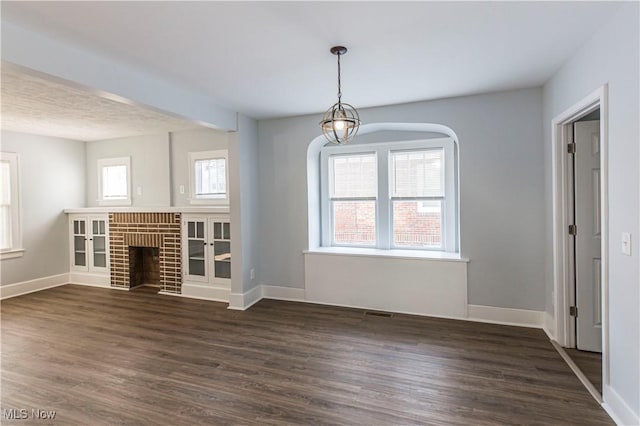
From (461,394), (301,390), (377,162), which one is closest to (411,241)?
(377,162)

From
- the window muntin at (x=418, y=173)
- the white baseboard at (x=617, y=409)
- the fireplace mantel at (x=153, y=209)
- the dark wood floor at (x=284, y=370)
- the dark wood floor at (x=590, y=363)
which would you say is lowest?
the dark wood floor at (x=284, y=370)

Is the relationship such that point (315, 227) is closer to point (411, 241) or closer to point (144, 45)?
point (411, 241)

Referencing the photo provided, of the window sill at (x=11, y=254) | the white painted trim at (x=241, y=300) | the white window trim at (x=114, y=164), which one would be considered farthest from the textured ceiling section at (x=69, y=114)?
the white painted trim at (x=241, y=300)

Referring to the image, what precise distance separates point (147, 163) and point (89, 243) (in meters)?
1.74

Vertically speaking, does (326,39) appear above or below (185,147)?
above

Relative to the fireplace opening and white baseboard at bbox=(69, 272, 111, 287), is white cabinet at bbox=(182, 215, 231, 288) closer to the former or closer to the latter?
the fireplace opening

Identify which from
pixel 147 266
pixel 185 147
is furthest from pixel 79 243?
pixel 185 147

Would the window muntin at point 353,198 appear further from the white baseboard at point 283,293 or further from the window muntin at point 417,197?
the white baseboard at point 283,293

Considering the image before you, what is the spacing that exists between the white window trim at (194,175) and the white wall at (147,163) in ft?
1.45

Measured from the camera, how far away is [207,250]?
16.0ft

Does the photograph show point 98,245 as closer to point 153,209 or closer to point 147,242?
point 147,242

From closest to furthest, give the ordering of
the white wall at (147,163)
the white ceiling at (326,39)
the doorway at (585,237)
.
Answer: the white ceiling at (326,39) < the doorway at (585,237) < the white wall at (147,163)

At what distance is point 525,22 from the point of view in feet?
7.01

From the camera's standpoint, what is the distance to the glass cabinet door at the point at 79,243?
5766mm
